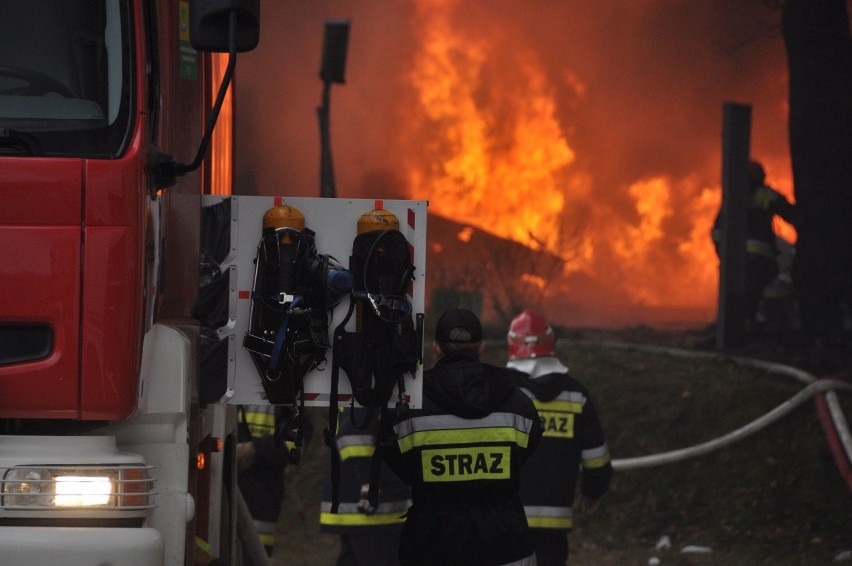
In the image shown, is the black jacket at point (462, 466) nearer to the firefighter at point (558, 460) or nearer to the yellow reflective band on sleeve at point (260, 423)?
the firefighter at point (558, 460)

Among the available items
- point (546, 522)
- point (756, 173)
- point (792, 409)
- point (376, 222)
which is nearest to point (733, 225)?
point (756, 173)

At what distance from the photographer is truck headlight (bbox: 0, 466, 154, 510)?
3418mm

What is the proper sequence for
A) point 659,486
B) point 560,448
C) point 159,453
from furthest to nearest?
point 659,486, point 560,448, point 159,453

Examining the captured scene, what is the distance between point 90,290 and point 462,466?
2.07m

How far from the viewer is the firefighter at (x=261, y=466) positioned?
7.53 m

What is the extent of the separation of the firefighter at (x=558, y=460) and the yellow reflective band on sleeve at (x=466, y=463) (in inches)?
76.8

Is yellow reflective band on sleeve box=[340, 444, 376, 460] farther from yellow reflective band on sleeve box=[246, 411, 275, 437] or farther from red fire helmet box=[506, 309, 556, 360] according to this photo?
red fire helmet box=[506, 309, 556, 360]

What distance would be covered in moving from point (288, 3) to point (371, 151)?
1.53 metres

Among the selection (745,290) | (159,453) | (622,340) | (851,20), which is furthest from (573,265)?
(159,453)

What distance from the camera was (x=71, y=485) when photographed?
11.4ft

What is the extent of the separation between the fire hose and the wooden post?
1.36 feet

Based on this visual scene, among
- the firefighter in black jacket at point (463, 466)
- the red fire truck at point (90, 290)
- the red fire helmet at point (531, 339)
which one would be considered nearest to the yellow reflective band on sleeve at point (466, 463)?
the firefighter in black jacket at point (463, 466)

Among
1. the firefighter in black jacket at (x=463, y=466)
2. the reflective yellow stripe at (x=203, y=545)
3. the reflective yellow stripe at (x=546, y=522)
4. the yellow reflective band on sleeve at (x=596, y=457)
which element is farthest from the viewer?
the yellow reflective band on sleeve at (x=596, y=457)

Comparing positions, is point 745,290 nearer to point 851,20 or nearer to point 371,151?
point 851,20
